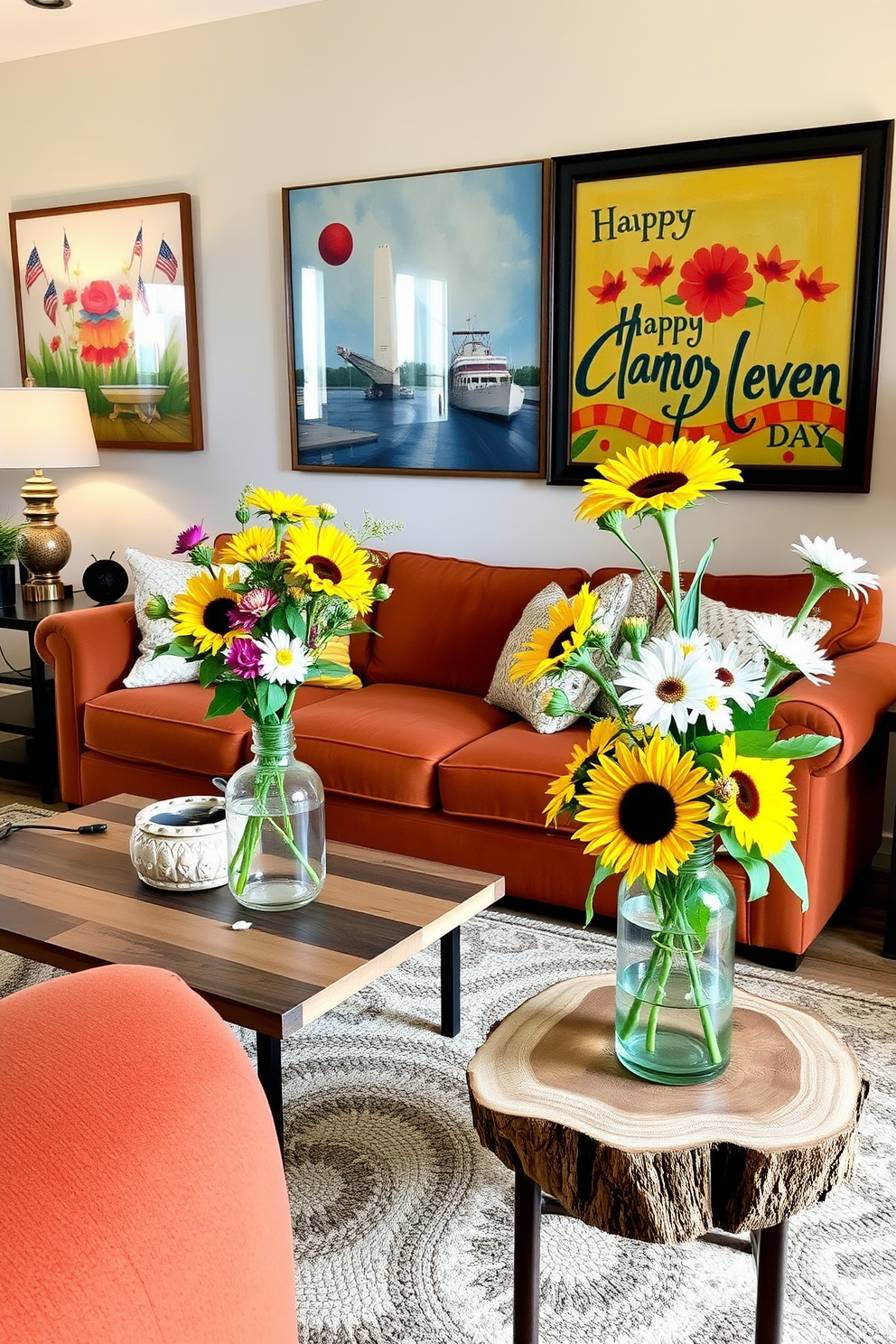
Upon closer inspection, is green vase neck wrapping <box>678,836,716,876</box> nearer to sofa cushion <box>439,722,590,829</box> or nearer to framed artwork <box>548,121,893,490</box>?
sofa cushion <box>439,722,590,829</box>

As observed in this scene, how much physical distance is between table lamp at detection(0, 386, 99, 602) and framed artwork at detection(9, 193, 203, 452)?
17 centimetres

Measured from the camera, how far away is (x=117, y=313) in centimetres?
459

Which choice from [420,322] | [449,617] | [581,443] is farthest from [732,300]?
[449,617]

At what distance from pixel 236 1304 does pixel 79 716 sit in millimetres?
3246

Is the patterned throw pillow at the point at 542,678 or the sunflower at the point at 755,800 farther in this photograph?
the patterned throw pillow at the point at 542,678

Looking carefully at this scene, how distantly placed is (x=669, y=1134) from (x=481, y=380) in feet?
9.72

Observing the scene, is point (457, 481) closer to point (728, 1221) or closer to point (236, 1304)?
point (728, 1221)

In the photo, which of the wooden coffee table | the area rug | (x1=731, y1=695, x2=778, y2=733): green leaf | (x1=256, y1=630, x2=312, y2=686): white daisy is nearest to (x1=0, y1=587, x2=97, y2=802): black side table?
the wooden coffee table

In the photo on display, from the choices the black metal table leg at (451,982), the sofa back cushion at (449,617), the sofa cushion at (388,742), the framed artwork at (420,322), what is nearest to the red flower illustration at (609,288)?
the framed artwork at (420,322)

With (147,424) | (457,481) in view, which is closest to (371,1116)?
(457,481)

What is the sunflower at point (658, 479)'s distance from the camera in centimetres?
121

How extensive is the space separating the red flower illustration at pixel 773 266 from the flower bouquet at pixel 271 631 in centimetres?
182

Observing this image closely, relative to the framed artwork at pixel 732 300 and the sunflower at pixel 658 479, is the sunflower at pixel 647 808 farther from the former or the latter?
the framed artwork at pixel 732 300

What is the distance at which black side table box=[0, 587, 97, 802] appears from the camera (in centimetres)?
396
